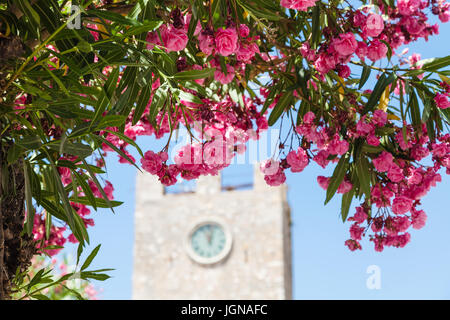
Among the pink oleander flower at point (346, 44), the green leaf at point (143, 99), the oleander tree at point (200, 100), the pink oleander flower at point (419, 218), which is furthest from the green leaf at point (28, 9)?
the pink oleander flower at point (419, 218)

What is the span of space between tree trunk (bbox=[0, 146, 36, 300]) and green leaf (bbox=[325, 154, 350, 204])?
861 millimetres

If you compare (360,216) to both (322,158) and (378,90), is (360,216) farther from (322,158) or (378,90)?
(378,90)

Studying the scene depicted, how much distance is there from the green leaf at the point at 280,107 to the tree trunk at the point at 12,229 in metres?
0.75

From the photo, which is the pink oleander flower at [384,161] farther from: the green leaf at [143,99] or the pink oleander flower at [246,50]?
the green leaf at [143,99]

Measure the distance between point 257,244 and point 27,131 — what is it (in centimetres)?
1281

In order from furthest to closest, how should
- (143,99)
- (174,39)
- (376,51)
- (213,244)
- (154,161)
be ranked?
(213,244) < (154,161) < (376,51) < (143,99) < (174,39)

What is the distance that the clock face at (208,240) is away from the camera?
1427 centimetres

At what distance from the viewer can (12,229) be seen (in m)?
1.61

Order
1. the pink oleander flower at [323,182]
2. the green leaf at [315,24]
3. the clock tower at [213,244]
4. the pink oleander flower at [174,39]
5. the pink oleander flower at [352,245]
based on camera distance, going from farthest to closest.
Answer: the clock tower at [213,244] → the pink oleander flower at [352,245] → the pink oleander flower at [323,182] → the green leaf at [315,24] → the pink oleander flower at [174,39]

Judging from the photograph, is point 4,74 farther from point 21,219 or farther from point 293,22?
point 293,22

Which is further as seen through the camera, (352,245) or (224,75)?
(352,245)

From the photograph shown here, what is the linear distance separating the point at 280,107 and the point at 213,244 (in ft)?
41.3

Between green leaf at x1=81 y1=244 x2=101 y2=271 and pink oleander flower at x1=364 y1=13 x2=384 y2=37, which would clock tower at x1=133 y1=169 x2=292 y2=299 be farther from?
pink oleander flower at x1=364 y1=13 x2=384 y2=37

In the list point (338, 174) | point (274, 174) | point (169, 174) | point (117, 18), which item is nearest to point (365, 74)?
point (338, 174)
